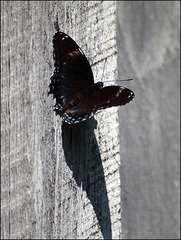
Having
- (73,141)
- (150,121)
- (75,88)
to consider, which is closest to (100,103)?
(73,141)

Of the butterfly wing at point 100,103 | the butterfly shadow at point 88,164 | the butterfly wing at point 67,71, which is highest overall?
the butterfly wing at point 67,71

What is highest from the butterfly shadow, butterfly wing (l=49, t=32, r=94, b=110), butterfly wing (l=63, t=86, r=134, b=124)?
butterfly wing (l=49, t=32, r=94, b=110)

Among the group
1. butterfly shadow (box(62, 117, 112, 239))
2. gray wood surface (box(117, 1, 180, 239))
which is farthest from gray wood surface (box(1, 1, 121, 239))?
gray wood surface (box(117, 1, 180, 239))

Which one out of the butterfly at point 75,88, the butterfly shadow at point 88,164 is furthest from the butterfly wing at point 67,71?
the butterfly shadow at point 88,164

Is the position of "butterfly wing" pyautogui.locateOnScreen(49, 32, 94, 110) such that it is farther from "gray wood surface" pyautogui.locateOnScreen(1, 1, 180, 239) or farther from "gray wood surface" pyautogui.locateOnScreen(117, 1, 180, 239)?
"gray wood surface" pyautogui.locateOnScreen(117, 1, 180, 239)

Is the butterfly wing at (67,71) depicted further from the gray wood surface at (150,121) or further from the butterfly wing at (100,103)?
the gray wood surface at (150,121)

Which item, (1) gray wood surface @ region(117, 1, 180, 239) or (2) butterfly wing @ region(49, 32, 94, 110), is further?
(1) gray wood surface @ region(117, 1, 180, 239)
